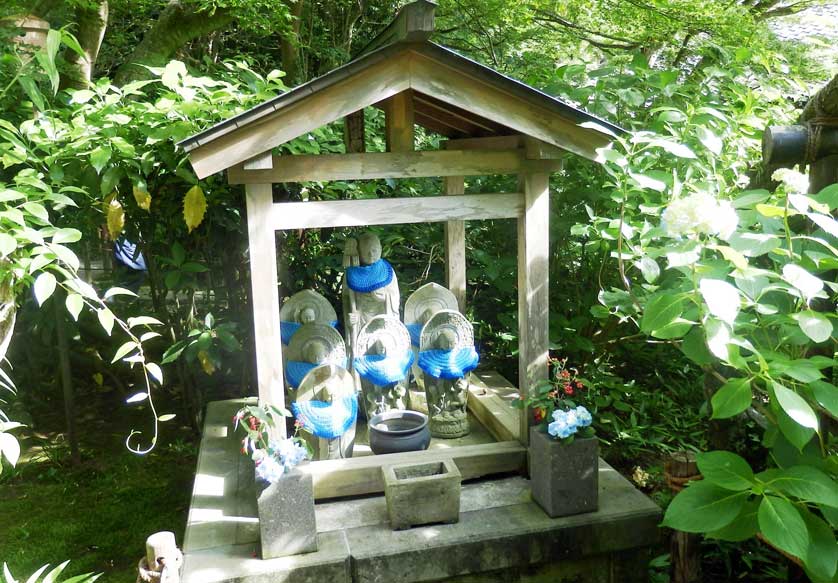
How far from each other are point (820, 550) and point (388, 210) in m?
2.24

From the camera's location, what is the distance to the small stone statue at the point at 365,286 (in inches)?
170

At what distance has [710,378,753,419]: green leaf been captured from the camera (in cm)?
199

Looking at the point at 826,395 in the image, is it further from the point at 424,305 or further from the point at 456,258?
the point at 456,258

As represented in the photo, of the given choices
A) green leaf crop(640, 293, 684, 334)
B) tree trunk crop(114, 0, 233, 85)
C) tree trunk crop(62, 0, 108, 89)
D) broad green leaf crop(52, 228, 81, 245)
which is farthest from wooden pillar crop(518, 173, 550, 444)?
tree trunk crop(62, 0, 108, 89)

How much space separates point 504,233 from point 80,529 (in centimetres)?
355

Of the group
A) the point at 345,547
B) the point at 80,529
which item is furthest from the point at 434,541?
the point at 80,529

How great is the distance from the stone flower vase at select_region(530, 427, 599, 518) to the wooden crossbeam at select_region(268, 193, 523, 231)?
47.6 inches

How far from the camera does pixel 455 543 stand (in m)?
3.06

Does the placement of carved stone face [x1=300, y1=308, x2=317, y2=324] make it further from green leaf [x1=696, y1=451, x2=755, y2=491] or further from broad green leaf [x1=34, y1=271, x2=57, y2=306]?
green leaf [x1=696, y1=451, x2=755, y2=491]

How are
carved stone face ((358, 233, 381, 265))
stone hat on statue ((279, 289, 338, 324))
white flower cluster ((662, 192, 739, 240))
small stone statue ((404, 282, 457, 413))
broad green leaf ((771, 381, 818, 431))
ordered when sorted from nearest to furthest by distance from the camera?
1. broad green leaf ((771, 381, 818, 431))
2. white flower cluster ((662, 192, 739, 240))
3. carved stone face ((358, 233, 381, 265))
4. stone hat on statue ((279, 289, 338, 324))
5. small stone statue ((404, 282, 457, 413))

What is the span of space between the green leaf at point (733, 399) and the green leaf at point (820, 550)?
440 mm

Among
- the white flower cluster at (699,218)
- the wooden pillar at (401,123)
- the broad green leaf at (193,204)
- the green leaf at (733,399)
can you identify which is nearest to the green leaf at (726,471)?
the green leaf at (733,399)

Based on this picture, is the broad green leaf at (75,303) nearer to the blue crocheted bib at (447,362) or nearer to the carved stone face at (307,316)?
the carved stone face at (307,316)

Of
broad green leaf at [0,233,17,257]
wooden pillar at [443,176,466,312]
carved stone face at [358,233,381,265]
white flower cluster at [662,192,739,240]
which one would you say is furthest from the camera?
wooden pillar at [443,176,466,312]
